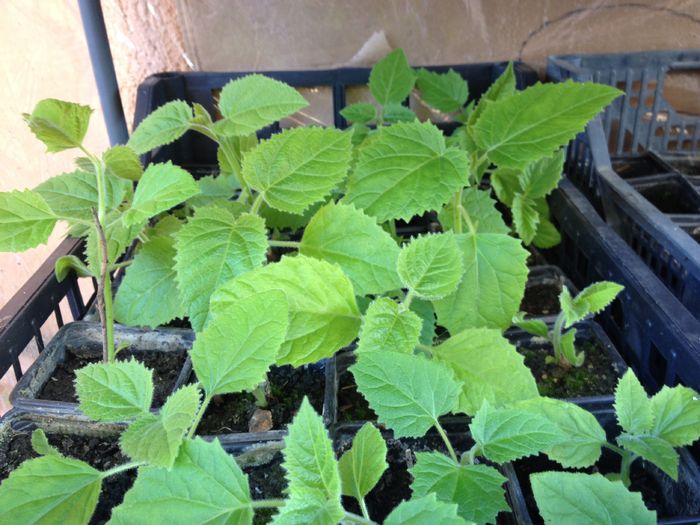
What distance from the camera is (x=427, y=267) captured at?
0.43m

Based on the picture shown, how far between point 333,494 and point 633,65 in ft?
2.49

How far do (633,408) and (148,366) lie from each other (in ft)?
1.33

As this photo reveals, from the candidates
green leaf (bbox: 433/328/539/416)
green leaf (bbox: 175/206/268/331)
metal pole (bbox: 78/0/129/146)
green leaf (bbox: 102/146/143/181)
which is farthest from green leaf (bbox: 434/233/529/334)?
metal pole (bbox: 78/0/129/146)

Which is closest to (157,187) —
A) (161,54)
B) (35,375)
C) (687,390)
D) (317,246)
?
(317,246)

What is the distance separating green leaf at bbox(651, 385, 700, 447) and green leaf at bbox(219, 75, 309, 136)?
1.14 ft

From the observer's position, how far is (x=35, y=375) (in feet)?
1.82

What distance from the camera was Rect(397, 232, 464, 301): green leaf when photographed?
0.43 meters

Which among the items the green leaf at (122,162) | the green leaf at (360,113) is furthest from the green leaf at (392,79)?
the green leaf at (122,162)

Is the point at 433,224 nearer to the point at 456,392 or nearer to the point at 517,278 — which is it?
the point at 517,278

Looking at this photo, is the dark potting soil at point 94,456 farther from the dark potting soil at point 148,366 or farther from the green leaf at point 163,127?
the green leaf at point 163,127

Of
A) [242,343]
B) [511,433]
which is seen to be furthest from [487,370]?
[242,343]

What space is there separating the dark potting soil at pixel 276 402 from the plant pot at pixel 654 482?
175 mm

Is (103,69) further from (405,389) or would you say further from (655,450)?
(655,450)

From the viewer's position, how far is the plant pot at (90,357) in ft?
1.80
